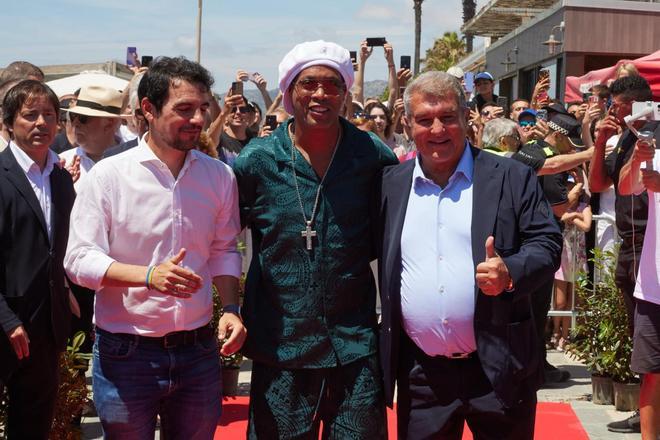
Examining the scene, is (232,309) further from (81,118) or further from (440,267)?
(81,118)

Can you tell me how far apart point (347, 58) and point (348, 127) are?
293mm

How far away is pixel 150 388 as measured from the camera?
355 centimetres

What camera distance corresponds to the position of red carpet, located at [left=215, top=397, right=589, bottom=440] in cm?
617

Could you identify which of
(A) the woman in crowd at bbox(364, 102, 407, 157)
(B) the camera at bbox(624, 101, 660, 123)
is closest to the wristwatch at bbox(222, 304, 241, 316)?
(B) the camera at bbox(624, 101, 660, 123)

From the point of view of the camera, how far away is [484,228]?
358cm

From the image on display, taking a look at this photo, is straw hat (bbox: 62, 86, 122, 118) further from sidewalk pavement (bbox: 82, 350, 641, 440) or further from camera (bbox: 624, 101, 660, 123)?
camera (bbox: 624, 101, 660, 123)

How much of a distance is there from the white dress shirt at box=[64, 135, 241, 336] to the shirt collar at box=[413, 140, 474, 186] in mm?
836

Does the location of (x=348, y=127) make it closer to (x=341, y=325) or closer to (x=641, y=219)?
(x=341, y=325)

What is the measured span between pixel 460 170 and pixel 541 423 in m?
3.31

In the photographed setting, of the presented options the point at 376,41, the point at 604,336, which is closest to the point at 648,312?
the point at 604,336

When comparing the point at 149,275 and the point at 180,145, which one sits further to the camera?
the point at 180,145

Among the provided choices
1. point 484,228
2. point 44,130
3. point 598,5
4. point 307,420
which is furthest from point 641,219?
point 598,5

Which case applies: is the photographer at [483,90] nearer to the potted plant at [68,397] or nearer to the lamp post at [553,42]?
the potted plant at [68,397]

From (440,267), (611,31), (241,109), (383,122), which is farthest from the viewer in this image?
(611,31)
